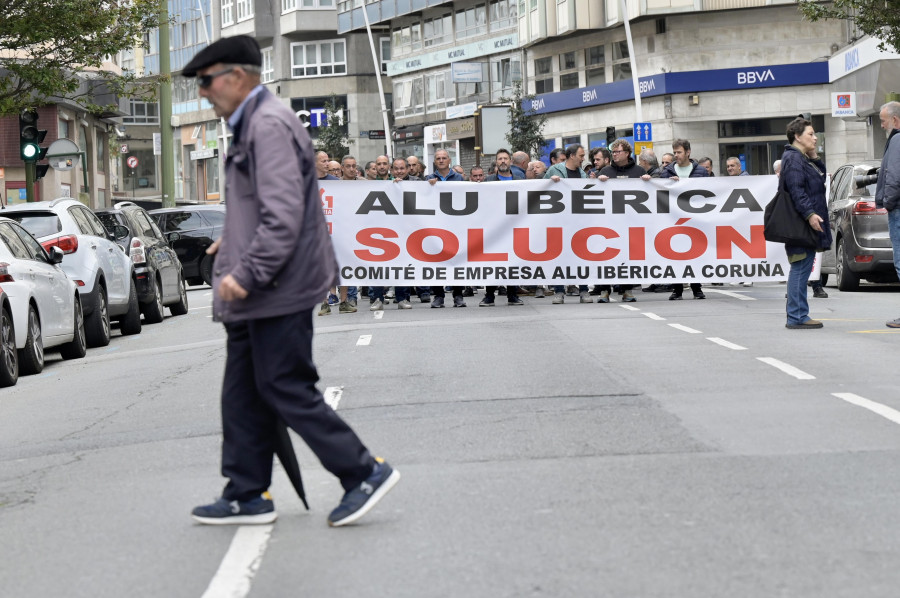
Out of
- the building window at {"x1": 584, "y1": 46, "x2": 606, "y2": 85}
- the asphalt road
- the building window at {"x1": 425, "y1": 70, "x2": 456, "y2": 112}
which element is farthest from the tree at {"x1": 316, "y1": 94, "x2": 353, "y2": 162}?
the asphalt road

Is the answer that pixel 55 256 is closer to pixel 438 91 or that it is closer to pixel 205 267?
pixel 205 267

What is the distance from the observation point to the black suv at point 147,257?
21.7 metres

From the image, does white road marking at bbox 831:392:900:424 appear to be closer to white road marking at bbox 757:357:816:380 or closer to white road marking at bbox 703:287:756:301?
white road marking at bbox 757:357:816:380

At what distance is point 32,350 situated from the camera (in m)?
14.8

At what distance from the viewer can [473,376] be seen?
1188cm

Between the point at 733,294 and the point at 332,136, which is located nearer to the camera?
the point at 733,294

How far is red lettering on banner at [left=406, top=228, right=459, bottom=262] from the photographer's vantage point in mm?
21641

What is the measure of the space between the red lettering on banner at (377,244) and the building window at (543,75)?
1670 inches

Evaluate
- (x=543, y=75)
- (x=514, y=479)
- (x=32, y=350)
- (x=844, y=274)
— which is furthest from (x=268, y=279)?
(x=543, y=75)

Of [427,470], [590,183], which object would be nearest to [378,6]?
[590,183]

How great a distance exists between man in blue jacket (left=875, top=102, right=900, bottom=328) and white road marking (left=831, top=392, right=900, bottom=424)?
527 cm

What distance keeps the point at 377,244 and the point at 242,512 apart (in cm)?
1532

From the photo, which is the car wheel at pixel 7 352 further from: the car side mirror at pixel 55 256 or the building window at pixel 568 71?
the building window at pixel 568 71

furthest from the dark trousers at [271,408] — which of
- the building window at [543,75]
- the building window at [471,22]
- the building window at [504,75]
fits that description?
the building window at [471,22]
